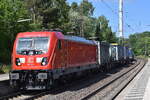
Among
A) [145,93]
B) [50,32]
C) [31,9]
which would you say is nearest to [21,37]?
[50,32]

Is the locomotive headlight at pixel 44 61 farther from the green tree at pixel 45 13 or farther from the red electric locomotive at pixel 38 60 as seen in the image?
the green tree at pixel 45 13

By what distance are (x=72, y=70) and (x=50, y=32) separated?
4352 mm

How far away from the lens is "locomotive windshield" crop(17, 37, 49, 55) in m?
18.1

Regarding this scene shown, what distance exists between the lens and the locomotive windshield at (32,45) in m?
18.1

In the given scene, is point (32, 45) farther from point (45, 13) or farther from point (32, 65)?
point (45, 13)

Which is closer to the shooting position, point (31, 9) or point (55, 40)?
point (55, 40)

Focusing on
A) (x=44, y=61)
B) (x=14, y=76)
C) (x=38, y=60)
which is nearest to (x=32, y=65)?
(x=38, y=60)

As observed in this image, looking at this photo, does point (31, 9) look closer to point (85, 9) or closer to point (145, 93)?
point (85, 9)

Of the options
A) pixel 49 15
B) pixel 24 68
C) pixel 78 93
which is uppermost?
pixel 49 15

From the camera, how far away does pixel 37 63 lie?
17781mm

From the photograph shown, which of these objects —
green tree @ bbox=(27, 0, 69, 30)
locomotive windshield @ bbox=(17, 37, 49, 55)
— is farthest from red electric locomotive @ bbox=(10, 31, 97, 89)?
green tree @ bbox=(27, 0, 69, 30)

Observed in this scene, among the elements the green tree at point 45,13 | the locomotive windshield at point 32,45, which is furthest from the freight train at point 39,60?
the green tree at point 45,13

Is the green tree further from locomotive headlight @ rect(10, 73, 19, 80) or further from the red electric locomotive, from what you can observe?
locomotive headlight @ rect(10, 73, 19, 80)

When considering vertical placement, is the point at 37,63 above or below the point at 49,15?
below
